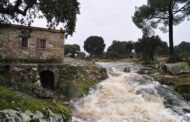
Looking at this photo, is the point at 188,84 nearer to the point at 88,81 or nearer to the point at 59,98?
the point at 88,81

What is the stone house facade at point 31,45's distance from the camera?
25.0 m

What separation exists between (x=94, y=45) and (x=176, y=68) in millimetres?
33799

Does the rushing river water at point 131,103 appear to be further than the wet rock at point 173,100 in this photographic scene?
No

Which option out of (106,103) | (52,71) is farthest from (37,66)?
(106,103)

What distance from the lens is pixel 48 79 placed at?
80.5 feet

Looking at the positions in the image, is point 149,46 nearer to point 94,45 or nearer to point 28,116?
point 94,45

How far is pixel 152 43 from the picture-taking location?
38.3 m

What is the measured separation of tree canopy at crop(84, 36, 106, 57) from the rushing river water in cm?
3630

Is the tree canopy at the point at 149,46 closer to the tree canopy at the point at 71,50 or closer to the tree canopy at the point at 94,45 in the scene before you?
the tree canopy at the point at 71,50

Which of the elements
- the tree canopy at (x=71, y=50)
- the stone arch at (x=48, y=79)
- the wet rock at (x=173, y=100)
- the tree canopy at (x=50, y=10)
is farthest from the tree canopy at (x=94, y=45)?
the tree canopy at (x=50, y=10)

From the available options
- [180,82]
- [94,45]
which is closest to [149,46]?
[180,82]

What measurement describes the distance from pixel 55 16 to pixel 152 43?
2785 cm

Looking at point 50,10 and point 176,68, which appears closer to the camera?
point 50,10

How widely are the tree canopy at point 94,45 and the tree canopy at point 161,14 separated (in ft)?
73.5
